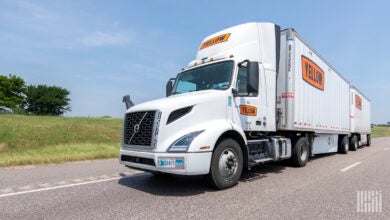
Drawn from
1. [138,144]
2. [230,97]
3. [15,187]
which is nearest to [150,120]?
[138,144]

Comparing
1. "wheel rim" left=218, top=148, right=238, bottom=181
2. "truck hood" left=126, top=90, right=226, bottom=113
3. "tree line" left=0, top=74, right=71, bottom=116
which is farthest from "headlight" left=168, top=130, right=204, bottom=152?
"tree line" left=0, top=74, right=71, bottom=116

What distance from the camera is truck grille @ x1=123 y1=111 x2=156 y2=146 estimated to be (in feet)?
16.8

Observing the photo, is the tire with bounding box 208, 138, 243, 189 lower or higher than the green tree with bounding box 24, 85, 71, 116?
lower

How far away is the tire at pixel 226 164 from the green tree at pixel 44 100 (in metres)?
75.8

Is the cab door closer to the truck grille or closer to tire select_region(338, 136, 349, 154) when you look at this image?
the truck grille

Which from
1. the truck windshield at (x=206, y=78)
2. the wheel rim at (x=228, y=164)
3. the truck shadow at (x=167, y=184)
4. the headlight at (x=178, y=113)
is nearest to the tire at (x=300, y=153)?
the truck shadow at (x=167, y=184)

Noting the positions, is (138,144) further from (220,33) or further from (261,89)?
(220,33)

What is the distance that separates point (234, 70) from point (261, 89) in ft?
3.95

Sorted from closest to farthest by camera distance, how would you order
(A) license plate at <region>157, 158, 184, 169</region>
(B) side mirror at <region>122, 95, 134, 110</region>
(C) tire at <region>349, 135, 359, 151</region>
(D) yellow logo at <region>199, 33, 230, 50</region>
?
1. (A) license plate at <region>157, 158, 184, 169</region>
2. (B) side mirror at <region>122, 95, 134, 110</region>
3. (D) yellow logo at <region>199, 33, 230, 50</region>
4. (C) tire at <region>349, 135, 359, 151</region>

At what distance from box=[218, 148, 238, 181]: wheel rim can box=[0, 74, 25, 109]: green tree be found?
73264mm

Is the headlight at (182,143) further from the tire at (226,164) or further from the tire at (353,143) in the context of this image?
the tire at (353,143)

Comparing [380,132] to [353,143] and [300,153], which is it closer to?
[353,143]

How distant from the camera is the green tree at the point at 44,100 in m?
70.8

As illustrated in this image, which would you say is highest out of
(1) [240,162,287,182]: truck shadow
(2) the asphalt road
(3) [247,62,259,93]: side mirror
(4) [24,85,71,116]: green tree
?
(4) [24,85,71,116]: green tree
